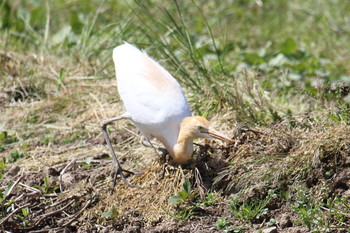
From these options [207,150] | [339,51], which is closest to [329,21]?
[339,51]

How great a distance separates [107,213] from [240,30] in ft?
14.9

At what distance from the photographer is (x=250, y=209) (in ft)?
12.0

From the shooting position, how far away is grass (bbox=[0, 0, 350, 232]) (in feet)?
12.4

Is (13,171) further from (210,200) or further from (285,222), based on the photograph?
(285,222)

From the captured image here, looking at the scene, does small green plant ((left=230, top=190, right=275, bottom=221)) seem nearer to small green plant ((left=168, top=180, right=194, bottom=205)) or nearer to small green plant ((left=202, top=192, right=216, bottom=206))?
small green plant ((left=202, top=192, right=216, bottom=206))

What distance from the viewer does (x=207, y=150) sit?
408 cm

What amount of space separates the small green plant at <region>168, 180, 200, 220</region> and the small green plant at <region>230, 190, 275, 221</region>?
0.23 meters

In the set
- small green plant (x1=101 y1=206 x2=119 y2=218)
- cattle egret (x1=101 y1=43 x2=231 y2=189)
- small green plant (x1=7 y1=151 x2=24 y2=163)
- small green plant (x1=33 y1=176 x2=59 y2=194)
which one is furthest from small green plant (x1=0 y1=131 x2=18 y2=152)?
small green plant (x1=101 y1=206 x2=119 y2=218)

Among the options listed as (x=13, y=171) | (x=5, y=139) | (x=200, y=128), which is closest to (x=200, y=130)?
(x=200, y=128)

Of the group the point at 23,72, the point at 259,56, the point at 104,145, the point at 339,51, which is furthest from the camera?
the point at 339,51

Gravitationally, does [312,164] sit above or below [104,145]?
above

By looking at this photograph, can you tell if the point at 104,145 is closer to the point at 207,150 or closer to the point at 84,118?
the point at 84,118

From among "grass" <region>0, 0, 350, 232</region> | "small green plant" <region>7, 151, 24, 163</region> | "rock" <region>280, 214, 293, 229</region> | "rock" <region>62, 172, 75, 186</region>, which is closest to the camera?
"rock" <region>280, 214, 293, 229</region>

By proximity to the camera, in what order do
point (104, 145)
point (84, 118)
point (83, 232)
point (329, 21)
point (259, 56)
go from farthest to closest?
1. point (329, 21)
2. point (259, 56)
3. point (84, 118)
4. point (104, 145)
5. point (83, 232)
